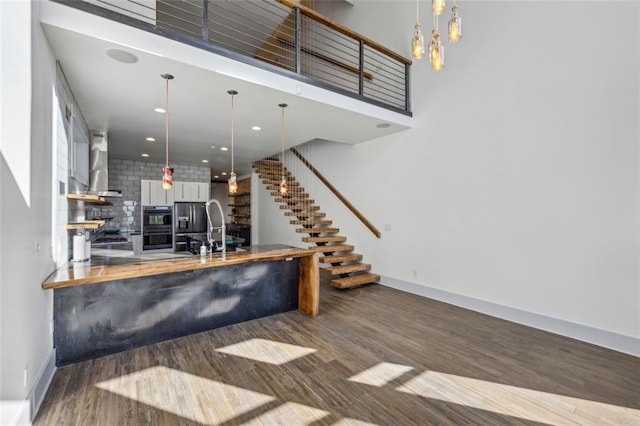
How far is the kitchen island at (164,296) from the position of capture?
2508 mm

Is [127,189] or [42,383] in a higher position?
[127,189]

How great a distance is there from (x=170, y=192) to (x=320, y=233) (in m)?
4.13

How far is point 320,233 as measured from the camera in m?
6.31

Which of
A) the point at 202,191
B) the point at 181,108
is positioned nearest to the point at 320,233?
the point at 181,108

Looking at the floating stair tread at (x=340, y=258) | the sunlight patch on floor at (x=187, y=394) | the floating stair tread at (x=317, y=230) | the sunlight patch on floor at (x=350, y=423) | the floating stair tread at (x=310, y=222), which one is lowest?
the sunlight patch on floor at (x=350, y=423)

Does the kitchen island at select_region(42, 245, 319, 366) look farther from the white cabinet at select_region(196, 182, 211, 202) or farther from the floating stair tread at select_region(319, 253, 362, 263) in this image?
the white cabinet at select_region(196, 182, 211, 202)

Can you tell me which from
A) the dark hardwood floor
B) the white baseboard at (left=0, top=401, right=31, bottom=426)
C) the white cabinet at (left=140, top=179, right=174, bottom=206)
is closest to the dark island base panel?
the dark hardwood floor

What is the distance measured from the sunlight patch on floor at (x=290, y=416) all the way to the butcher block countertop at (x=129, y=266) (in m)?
1.46

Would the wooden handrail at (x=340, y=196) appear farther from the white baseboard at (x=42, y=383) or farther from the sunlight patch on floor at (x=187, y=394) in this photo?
the white baseboard at (x=42, y=383)

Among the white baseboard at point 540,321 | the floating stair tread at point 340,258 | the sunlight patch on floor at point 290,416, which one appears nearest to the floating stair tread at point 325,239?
the floating stair tread at point 340,258

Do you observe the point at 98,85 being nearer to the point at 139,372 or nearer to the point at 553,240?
the point at 139,372

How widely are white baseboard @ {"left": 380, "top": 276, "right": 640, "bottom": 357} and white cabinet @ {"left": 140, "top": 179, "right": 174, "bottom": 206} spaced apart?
6.13 meters

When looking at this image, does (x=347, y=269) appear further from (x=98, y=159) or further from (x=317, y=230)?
(x=98, y=159)

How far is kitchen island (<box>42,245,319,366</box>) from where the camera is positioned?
251 centimetres
